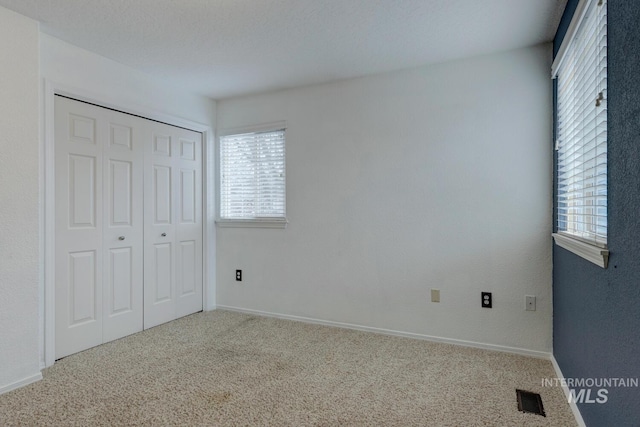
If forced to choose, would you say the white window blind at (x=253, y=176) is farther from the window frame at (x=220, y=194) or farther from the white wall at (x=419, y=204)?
the white wall at (x=419, y=204)

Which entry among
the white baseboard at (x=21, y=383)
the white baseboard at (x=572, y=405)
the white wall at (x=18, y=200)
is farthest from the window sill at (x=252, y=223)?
the white baseboard at (x=572, y=405)

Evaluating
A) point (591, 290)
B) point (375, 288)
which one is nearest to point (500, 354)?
point (375, 288)

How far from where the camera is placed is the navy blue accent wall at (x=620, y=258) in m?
1.14

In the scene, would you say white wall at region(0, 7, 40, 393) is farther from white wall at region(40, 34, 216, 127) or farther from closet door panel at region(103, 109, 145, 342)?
closet door panel at region(103, 109, 145, 342)

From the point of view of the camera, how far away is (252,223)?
12.5 ft

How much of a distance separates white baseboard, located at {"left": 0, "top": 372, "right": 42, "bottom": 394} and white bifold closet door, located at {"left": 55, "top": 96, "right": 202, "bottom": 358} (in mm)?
333

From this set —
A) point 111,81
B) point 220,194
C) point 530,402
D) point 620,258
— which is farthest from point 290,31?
point 530,402

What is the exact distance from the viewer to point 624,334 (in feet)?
4.08

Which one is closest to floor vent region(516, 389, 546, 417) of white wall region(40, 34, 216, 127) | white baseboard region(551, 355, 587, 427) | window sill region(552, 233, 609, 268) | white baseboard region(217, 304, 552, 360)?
white baseboard region(551, 355, 587, 427)

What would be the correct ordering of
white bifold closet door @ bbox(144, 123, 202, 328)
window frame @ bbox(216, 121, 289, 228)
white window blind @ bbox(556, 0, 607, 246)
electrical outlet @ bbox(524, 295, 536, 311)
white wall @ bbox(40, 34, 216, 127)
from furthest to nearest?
window frame @ bbox(216, 121, 289, 228)
white bifold closet door @ bbox(144, 123, 202, 328)
electrical outlet @ bbox(524, 295, 536, 311)
white wall @ bbox(40, 34, 216, 127)
white window blind @ bbox(556, 0, 607, 246)

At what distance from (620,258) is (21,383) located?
124 inches

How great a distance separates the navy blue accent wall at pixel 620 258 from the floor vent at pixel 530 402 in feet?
0.91

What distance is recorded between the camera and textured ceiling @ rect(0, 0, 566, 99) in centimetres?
217

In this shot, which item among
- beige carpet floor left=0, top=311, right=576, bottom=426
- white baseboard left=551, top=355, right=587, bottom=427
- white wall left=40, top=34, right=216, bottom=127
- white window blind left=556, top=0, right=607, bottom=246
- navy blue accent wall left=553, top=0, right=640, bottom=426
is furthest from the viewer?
white wall left=40, top=34, right=216, bottom=127
